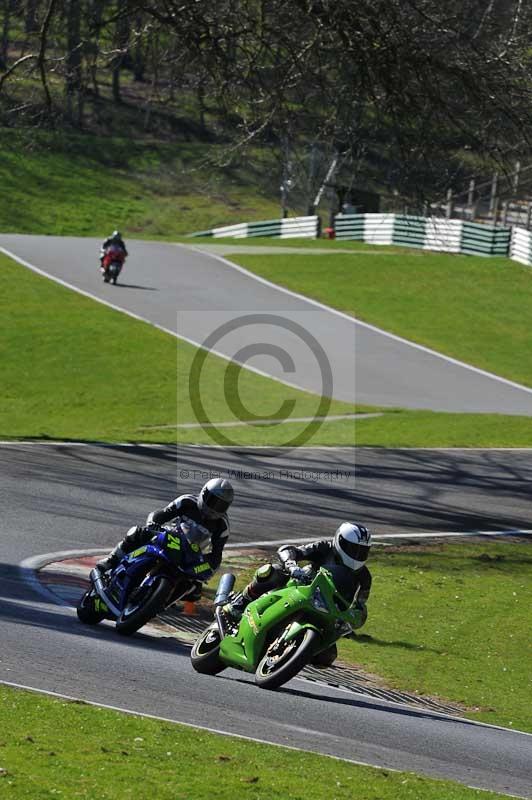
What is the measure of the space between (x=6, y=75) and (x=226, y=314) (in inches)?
728

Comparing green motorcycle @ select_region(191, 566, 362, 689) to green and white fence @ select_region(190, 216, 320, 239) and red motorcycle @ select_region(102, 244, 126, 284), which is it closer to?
red motorcycle @ select_region(102, 244, 126, 284)

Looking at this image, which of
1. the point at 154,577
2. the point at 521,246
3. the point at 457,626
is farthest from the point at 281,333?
the point at 154,577

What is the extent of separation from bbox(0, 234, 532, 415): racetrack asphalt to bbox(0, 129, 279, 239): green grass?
15.2 m

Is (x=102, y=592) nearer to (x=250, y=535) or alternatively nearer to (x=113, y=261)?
(x=250, y=535)

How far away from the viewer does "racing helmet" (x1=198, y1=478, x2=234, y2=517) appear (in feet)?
38.8

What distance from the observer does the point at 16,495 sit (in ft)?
60.4

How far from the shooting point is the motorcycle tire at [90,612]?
12188mm

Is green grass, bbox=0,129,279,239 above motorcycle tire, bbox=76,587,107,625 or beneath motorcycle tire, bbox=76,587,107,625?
above

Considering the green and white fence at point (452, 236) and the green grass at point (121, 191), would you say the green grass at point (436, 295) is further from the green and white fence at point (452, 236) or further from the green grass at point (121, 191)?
the green grass at point (121, 191)

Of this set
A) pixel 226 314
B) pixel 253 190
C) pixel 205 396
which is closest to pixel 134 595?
pixel 205 396

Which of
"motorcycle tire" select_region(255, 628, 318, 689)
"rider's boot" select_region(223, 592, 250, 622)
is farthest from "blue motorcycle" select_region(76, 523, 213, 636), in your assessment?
"motorcycle tire" select_region(255, 628, 318, 689)

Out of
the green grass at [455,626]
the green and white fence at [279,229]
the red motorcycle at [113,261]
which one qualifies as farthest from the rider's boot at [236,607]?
the green and white fence at [279,229]

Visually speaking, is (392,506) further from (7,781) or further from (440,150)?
(7,781)

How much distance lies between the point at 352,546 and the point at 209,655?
1.61 m
